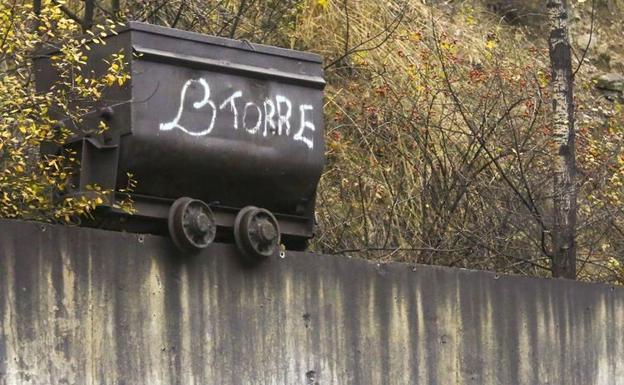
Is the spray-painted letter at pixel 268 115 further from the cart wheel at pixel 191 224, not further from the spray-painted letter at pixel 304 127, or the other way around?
the cart wheel at pixel 191 224

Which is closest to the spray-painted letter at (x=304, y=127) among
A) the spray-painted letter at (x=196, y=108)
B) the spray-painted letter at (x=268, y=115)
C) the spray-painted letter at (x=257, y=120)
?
the spray-painted letter at (x=268, y=115)

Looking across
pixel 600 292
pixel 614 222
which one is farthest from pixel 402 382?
pixel 614 222

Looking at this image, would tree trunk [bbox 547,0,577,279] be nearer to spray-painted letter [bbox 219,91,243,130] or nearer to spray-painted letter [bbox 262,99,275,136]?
spray-painted letter [bbox 262,99,275,136]

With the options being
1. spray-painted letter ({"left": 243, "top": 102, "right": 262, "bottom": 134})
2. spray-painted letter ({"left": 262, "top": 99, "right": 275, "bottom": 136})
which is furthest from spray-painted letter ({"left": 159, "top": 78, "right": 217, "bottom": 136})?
spray-painted letter ({"left": 262, "top": 99, "right": 275, "bottom": 136})

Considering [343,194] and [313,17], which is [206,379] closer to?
[343,194]

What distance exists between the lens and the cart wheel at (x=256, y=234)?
9.24 meters

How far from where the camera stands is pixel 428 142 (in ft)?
46.6

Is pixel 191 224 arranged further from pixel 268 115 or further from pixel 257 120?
pixel 268 115

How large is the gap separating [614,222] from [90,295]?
7.12m

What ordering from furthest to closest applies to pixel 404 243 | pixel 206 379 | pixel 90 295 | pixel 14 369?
pixel 404 243
pixel 206 379
pixel 90 295
pixel 14 369

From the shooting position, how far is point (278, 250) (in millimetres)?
9445

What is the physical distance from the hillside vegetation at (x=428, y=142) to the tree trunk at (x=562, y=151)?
0.60ft

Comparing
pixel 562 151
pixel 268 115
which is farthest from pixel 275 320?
pixel 562 151

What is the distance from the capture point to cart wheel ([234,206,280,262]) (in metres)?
9.24
